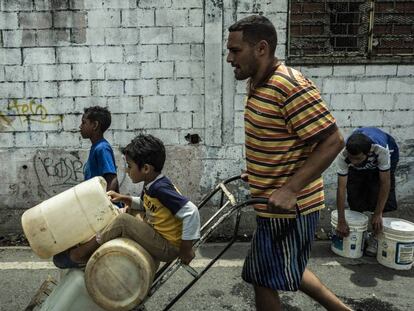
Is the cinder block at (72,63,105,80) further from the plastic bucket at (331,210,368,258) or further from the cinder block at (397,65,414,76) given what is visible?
the cinder block at (397,65,414,76)

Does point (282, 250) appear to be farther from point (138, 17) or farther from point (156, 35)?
point (138, 17)

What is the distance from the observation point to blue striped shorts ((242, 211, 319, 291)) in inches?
96.9

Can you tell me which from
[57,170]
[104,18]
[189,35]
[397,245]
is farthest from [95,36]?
[397,245]

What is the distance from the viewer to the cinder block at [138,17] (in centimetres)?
494

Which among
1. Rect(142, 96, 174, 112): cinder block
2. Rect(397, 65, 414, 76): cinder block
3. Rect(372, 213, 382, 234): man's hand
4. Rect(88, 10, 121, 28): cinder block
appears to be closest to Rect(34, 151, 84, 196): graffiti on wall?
Rect(142, 96, 174, 112): cinder block

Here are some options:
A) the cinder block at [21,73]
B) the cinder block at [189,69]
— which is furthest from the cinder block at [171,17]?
the cinder block at [21,73]

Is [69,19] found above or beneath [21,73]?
above

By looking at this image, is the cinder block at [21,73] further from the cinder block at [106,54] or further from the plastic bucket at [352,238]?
the plastic bucket at [352,238]

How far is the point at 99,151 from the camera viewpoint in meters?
3.46

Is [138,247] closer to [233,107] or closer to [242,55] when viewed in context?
[242,55]

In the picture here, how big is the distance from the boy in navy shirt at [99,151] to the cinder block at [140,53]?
1.58 m

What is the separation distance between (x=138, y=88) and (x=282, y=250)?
313 cm

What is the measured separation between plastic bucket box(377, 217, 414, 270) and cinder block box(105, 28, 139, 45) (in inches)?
124

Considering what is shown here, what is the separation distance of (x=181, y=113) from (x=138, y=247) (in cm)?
289
